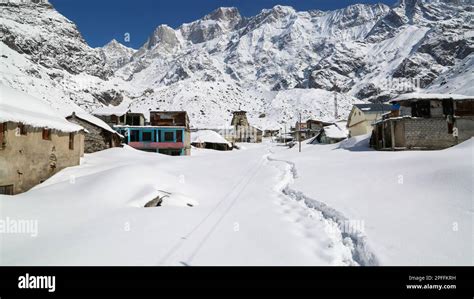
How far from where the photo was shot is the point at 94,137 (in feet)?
95.0

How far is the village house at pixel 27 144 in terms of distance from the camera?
12.2 metres

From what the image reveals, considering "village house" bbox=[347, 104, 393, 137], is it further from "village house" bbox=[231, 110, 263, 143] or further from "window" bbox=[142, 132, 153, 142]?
"village house" bbox=[231, 110, 263, 143]

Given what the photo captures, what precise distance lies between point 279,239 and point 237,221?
1975mm

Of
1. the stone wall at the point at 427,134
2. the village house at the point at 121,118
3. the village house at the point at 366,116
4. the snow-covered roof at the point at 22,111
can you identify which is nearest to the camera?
the snow-covered roof at the point at 22,111

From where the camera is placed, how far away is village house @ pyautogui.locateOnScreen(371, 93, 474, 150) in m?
23.5

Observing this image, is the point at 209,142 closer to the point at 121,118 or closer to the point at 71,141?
the point at 121,118

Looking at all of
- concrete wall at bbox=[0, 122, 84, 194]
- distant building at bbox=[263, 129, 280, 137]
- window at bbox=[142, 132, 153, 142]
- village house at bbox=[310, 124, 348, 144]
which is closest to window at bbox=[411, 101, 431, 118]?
Answer: village house at bbox=[310, 124, 348, 144]

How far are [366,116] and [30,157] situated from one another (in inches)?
1631

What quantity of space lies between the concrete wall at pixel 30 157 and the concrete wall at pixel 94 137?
1147cm

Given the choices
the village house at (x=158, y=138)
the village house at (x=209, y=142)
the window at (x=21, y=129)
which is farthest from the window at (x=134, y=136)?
the window at (x=21, y=129)

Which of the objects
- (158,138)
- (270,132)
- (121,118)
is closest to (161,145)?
(158,138)

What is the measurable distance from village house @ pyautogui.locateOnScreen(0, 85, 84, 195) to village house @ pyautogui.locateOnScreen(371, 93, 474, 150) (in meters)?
25.7

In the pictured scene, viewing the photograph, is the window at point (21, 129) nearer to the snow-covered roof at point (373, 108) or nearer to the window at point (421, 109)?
the window at point (421, 109)
